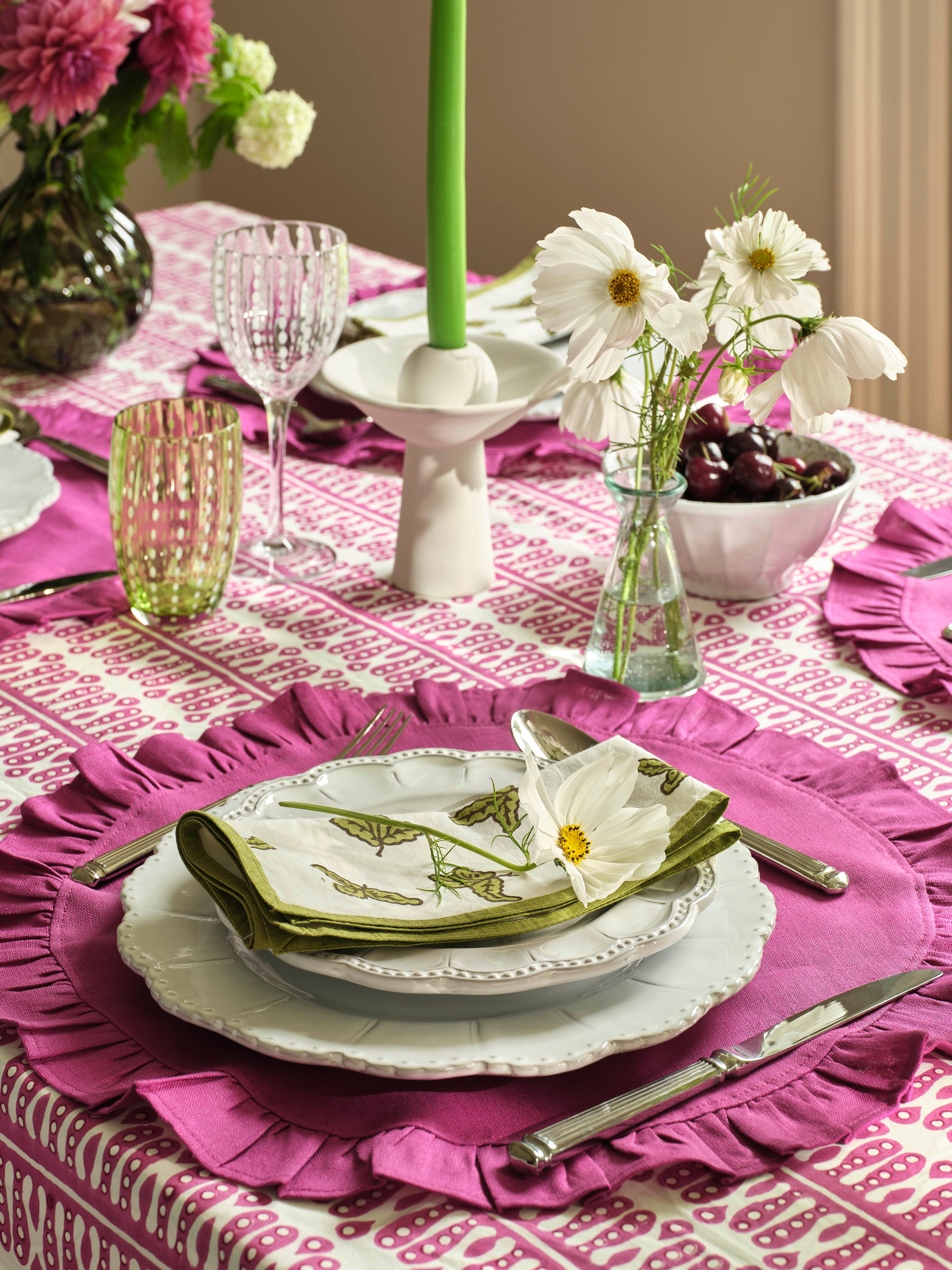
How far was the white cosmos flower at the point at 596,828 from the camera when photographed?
1.90 ft

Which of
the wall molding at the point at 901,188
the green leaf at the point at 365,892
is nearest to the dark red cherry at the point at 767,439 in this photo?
the green leaf at the point at 365,892

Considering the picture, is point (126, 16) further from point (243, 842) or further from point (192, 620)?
point (243, 842)

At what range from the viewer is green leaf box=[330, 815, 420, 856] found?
0.63m

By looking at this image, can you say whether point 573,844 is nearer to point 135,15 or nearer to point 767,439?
point 767,439

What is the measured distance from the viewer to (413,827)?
635mm

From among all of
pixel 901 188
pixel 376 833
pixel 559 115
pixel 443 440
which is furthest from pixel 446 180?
pixel 559 115

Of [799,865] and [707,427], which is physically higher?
[707,427]

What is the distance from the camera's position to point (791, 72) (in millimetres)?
2863

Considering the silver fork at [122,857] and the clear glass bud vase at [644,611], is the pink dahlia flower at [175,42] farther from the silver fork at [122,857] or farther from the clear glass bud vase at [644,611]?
the silver fork at [122,857]

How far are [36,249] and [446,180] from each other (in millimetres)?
559

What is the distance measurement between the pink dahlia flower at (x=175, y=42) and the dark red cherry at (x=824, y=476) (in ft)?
2.25

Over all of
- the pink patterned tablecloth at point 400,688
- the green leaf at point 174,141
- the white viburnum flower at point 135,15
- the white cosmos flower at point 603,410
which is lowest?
the pink patterned tablecloth at point 400,688

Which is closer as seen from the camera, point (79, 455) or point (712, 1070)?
point (712, 1070)

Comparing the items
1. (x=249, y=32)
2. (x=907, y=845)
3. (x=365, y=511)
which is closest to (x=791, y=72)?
(x=249, y=32)
